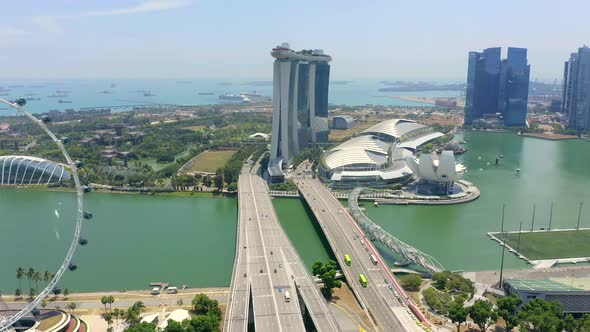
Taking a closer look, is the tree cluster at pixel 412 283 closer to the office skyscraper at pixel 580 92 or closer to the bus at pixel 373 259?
the bus at pixel 373 259

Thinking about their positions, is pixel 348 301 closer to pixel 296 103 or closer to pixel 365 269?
pixel 365 269

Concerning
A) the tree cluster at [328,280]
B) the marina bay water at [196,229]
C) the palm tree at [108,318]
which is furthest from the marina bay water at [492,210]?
the palm tree at [108,318]

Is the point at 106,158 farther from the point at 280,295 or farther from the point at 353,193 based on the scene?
the point at 280,295

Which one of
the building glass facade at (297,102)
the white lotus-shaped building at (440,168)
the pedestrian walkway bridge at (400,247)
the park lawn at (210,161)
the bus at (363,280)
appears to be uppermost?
the building glass facade at (297,102)

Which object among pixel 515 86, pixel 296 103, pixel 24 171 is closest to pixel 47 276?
pixel 24 171

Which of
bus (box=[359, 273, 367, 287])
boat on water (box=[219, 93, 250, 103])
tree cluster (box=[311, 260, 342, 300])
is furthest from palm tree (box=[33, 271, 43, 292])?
boat on water (box=[219, 93, 250, 103])

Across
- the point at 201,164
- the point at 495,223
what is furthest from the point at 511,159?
the point at 201,164
